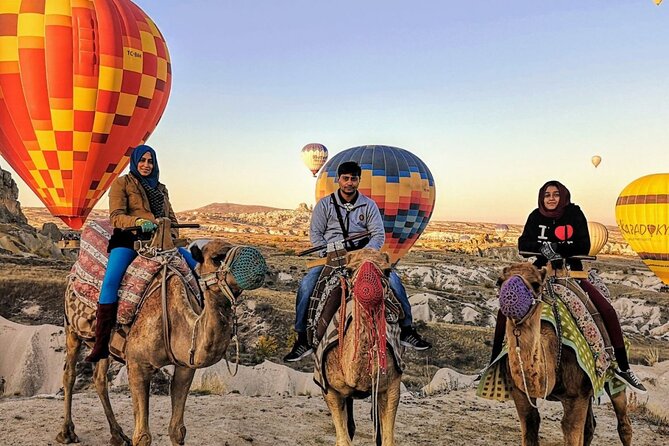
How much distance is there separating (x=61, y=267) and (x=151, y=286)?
27.7 m

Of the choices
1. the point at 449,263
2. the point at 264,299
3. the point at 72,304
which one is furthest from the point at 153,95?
the point at 449,263

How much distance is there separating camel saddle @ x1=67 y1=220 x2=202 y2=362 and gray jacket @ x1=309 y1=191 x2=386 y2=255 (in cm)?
169

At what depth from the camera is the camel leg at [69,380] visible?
335 inches

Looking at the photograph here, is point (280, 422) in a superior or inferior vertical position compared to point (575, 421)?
inferior

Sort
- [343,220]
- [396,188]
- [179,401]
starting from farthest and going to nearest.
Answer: [396,188] < [343,220] < [179,401]

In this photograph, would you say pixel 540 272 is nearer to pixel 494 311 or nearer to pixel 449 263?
pixel 494 311

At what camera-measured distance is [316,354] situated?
6.68 metres

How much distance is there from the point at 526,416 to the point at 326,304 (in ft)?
7.91

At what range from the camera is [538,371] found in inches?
220

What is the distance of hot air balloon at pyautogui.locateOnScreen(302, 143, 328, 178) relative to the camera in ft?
214

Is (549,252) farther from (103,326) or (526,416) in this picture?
(103,326)

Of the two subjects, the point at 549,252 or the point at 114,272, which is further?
the point at 114,272

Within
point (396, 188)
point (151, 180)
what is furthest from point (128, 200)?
point (396, 188)

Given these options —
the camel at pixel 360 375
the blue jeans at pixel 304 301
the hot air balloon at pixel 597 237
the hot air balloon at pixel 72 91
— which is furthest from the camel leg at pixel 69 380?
the hot air balloon at pixel 597 237
